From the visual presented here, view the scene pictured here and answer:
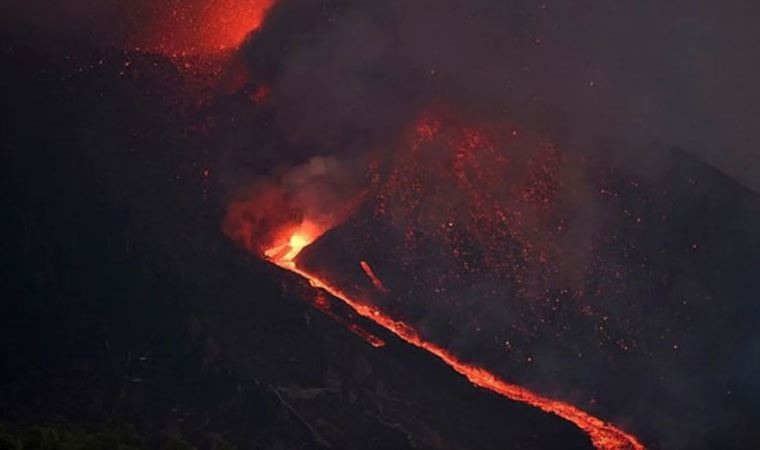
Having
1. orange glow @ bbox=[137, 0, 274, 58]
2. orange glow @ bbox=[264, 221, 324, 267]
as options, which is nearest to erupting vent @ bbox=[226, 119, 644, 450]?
orange glow @ bbox=[264, 221, 324, 267]

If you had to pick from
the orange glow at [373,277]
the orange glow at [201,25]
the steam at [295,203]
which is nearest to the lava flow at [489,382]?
the orange glow at [373,277]

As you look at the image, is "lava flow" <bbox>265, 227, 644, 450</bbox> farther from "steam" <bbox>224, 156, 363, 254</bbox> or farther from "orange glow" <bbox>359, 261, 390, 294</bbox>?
"steam" <bbox>224, 156, 363, 254</bbox>

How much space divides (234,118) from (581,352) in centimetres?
718

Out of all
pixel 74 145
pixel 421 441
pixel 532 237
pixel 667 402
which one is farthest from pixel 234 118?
pixel 667 402

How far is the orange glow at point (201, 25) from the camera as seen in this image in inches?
647

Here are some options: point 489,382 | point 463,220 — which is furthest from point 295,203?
point 489,382

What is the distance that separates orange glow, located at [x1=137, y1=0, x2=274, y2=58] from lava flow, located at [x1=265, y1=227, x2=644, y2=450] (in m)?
4.50

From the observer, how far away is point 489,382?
45.9ft

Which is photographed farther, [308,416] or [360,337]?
[360,337]

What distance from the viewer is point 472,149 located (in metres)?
16.3

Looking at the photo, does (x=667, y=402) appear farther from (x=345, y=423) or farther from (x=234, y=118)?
(x=234, y=118)

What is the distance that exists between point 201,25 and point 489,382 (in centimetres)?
858

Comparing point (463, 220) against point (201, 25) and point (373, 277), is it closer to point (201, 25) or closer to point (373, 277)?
point (373, 277)

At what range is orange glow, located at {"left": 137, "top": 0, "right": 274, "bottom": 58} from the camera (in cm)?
1644
